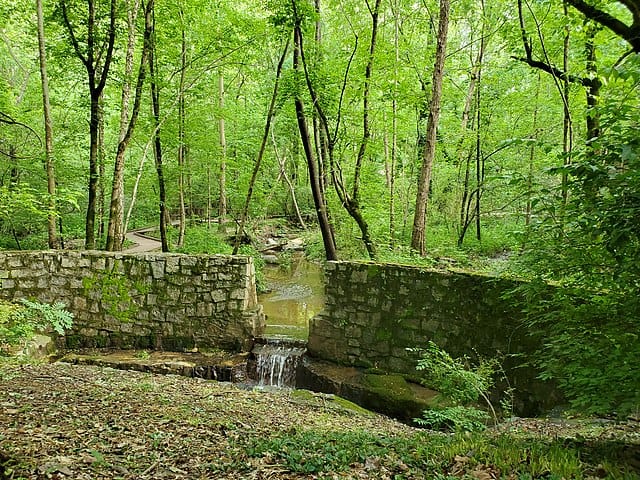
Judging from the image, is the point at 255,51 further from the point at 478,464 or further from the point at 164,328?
the point at 478,464

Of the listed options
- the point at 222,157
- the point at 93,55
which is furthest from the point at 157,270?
the point at 222,157

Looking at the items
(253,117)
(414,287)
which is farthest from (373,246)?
(253,117)

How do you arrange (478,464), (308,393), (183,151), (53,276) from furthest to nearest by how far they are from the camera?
(183,151) < (53,276) < (308,393) < (478,464)

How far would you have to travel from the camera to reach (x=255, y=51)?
35.1 ft

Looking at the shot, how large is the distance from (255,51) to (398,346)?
8437mm

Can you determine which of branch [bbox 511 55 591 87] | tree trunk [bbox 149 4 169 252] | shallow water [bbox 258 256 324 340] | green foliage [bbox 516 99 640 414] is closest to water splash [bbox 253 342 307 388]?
shallow water [bbox 258 256 324 340]

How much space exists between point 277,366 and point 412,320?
2445 mm

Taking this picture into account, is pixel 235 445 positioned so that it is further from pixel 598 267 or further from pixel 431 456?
pixel 598 267

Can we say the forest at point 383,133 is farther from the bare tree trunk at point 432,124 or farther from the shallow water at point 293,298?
the shallow water at point 293,298

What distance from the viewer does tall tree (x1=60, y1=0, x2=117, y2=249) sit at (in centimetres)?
799

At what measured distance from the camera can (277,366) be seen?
6930 mm

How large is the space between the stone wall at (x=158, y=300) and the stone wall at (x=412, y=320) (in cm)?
153

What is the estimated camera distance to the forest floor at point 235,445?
227 cm

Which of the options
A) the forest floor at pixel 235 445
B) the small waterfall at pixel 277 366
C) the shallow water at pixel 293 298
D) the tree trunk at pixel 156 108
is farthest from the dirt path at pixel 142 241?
the forest floor at pixel 235 445
